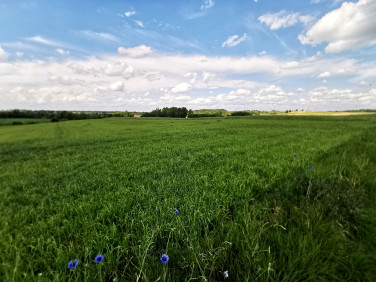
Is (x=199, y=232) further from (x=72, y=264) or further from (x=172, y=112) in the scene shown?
(x=172, y=112)

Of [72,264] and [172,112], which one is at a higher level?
[172,112]

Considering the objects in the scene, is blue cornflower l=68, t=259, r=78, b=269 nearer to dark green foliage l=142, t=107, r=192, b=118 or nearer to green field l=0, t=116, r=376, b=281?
green field l=0, t=116, r=376, b=281

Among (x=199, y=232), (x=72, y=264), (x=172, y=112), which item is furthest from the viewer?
(x=172, y=112)

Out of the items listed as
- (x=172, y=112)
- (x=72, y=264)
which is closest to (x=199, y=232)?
(x=72, y=264)

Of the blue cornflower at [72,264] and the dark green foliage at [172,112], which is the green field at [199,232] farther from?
the dark green foliage at [172,112]

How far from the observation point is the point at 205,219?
3145mm

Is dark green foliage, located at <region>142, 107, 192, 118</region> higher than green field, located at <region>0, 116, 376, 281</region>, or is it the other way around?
dark green foliage, located at <region>142, 107, 192, 118</region>

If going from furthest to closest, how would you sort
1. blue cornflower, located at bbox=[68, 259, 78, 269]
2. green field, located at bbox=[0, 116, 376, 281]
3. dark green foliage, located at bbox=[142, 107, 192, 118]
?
dark green foliage, located at bbox=[142, 107, 192, 118] < green field, located at bbox=[0, 116, 376, 281] < blue cornflower, located at bbox=[68, 259, 78, 269]

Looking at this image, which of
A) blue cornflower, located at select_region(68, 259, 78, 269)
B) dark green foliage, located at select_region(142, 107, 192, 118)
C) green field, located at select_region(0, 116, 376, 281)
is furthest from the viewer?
dark green foliage, located at select_region(142, 107, 192, 118)

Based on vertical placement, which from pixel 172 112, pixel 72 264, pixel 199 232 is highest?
pixel 172 112

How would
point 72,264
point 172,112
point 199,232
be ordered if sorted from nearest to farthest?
point 72,264 < point 199,232 < point 172,112

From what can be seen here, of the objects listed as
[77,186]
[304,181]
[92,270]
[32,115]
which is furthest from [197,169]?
[32,115]

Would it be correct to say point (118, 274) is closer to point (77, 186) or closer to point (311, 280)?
point (311, 280)

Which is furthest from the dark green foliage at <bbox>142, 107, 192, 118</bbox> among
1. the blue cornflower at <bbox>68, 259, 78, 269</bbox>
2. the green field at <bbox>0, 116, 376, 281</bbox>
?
the blue cornflower at <bbox>68, 259, 78, 269</bbox>
